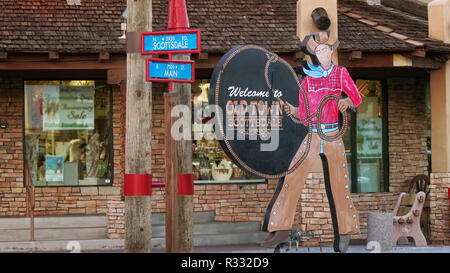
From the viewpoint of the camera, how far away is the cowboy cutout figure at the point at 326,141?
11.7 m

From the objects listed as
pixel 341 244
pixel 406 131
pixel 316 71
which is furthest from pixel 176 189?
pixel 406 131

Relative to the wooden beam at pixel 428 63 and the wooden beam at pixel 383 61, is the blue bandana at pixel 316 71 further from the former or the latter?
the wooden beam at pixel 428 63

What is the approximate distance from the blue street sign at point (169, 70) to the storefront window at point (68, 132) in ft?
21.2

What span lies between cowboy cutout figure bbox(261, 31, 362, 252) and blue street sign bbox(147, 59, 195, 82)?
8.03ft

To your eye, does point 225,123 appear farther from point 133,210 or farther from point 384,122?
point 384,122

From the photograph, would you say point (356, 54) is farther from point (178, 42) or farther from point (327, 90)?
point (178, 42)

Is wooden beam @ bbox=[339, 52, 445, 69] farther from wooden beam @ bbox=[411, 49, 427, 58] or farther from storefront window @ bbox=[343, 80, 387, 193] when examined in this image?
storefront window @ bbox=[343, 80, 387, 193]

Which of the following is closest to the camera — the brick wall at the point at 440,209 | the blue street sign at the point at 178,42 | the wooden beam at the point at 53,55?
the blue street sign at the point at 178,42

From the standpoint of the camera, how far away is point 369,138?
1636cm

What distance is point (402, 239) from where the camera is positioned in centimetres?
1491

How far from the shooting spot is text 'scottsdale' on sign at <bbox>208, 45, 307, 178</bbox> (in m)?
11.0

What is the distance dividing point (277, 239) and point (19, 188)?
6126 millimetres

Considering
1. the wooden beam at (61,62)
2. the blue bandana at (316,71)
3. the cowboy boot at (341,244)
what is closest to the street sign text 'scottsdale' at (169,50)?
the blue bandana at (316,71)

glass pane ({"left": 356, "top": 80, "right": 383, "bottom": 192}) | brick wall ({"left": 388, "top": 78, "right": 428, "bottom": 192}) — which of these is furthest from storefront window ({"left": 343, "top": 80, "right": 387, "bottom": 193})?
brick wall ({"left": 388, "top": 78, "right": 428, "bottom": 192})
